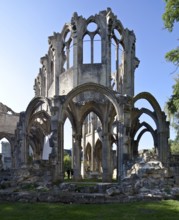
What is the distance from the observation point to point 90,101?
2477cm

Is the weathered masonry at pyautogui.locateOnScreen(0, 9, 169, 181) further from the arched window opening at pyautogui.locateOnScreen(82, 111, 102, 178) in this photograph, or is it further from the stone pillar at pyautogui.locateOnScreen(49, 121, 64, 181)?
the arched window opening at pyautogui.locateOnScreen(82, 111, 102, 178)

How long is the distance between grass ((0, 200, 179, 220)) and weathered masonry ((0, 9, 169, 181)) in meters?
8.36

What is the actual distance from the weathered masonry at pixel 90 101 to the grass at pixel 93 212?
27.4 feet

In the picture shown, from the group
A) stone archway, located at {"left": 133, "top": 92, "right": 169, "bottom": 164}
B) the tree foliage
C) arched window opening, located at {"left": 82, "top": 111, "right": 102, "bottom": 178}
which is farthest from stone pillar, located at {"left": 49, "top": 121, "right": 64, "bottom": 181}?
arched window opening, located at {"left": 82, "top": 111, "right": 102, "bottom": 178}

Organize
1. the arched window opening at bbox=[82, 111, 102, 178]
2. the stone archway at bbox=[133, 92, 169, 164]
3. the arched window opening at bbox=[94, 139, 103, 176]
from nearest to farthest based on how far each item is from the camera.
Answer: the stone archway at bbox=[133, 92, 169, 164] < the arched window opening at bbox=[82, 111, 102, 178] < the arched window opening at bbox=[94, 139, 103, 176]

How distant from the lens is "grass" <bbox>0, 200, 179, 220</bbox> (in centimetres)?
848

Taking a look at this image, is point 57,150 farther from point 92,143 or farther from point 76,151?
point 92,143

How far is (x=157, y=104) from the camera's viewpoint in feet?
72.4

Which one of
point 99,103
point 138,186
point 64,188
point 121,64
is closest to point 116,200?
point 138,186

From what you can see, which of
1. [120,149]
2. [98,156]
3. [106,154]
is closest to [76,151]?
[106,154]

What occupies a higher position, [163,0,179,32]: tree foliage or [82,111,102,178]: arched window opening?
[163,0,179,32]: tree foliage

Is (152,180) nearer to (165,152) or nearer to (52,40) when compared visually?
(165,152)

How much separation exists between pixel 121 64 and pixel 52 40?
19.3 ft

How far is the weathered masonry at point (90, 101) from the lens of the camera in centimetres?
1998
